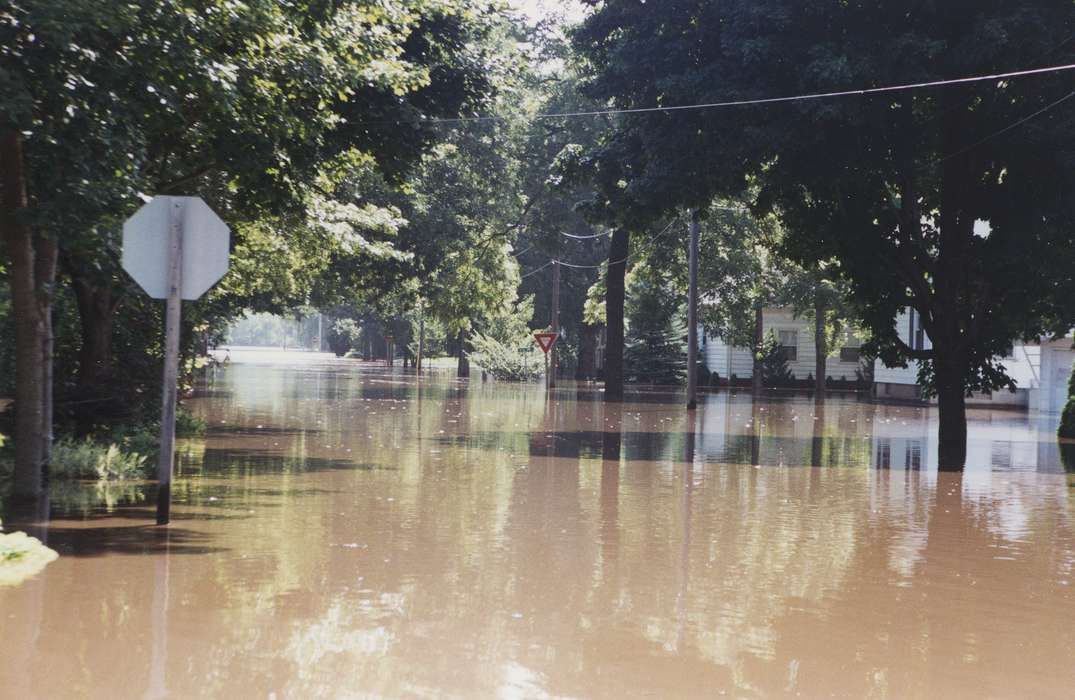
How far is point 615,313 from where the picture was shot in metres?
49.1

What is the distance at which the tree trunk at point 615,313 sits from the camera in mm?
47906

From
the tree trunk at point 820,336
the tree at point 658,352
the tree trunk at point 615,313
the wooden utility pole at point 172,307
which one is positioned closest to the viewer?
the wooden utility pole at point 172,307

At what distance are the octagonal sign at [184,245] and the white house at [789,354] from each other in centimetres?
5964

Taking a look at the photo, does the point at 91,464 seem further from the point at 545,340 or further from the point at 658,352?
the point at 658,352

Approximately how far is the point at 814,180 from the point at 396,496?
13058 mm

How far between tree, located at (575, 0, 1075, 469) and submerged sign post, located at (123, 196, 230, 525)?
45.9 feet

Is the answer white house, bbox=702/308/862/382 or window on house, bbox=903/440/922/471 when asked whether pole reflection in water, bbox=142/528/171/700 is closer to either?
window on house, bbox=903/440/922/471

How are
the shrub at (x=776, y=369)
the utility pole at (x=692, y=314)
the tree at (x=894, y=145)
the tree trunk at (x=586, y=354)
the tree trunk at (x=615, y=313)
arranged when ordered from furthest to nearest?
1. the tree trunk at (x=586, y=354)
2. the shrub at (x=776, y=369)
3. the tree trunk at (x=615, y=313)
4. the utility pole at (x=692, y=314)
5. the tree at (x=894, y=145)

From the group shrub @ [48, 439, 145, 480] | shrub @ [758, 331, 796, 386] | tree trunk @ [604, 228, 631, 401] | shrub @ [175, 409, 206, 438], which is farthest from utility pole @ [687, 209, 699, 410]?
shrub @ [758, 331, 796, 386]

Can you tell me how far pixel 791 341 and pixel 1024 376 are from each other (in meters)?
21.5

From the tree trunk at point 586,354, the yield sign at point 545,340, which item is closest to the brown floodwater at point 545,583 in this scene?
the yield sign at point 545,340

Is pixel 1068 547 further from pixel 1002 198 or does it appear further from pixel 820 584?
pixel 1002 198

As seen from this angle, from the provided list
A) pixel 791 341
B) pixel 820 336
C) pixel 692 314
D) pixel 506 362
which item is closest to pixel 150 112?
pixel 692 314

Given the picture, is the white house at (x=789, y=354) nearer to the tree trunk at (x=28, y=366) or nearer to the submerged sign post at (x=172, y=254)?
the tree trunk at (x=28, y=366)
